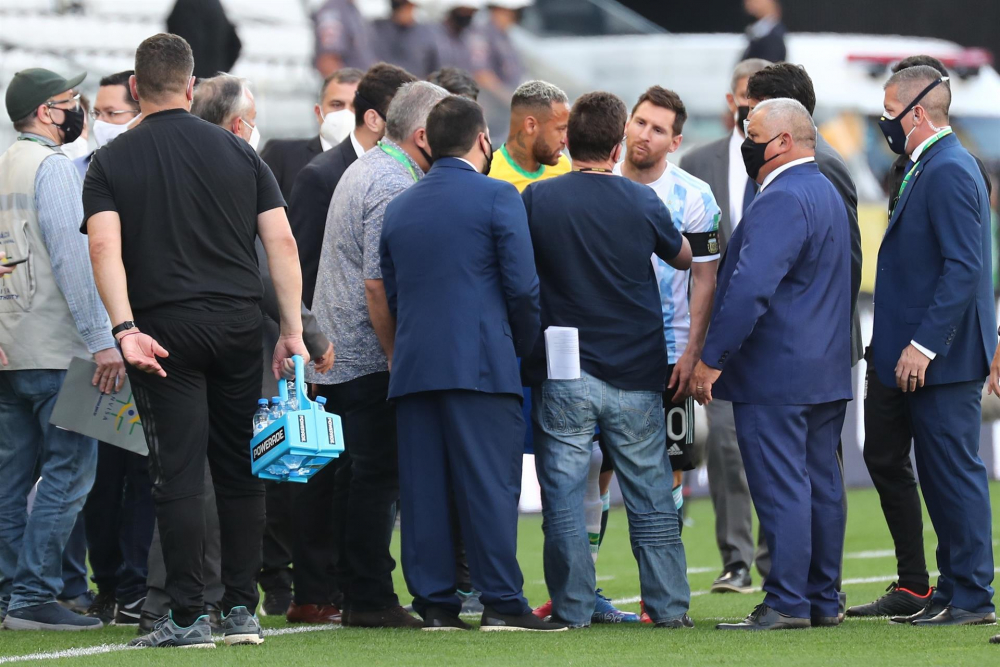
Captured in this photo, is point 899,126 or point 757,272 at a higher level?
point 899,126

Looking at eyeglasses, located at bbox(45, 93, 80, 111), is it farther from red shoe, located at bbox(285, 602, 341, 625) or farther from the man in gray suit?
the man in gray suit

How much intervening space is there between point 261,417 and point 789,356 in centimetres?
179

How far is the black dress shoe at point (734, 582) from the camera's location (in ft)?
23.4

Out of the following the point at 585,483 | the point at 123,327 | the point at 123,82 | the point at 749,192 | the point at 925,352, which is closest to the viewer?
the point at 123,327

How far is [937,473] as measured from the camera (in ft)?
18.2

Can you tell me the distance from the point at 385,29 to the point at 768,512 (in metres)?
9.01

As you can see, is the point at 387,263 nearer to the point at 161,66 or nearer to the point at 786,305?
the point at 161,66

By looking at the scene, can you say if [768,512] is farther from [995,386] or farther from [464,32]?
[464,32]

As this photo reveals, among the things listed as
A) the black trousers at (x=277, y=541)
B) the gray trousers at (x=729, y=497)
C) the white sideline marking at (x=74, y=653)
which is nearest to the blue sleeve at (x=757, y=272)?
the gray trousers at (x=729, y=497)

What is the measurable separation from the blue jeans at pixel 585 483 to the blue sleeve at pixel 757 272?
1.17ft

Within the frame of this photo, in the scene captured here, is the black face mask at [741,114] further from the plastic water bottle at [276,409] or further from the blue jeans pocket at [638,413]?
the plastic water bottle at [276,409]

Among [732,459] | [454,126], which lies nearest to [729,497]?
[732,459]

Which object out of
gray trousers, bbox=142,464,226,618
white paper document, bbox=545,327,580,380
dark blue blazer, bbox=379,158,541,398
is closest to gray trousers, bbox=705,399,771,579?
white paper document, bbox=545,327,580,380

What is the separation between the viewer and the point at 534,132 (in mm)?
6117
